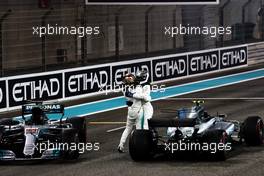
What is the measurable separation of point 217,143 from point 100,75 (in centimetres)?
1344

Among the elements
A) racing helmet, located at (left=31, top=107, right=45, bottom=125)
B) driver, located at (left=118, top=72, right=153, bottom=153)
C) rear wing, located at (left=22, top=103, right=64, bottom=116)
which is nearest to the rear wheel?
driver, located at (left=118, top=72, right=153, bottom=153)

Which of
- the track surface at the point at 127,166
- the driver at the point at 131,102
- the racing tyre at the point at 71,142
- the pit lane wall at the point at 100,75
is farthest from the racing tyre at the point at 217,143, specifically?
the pit lane wall at the point at 100,75

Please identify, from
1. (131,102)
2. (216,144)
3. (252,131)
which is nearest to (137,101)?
(131,102)

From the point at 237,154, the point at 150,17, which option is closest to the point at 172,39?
the point at 150,17

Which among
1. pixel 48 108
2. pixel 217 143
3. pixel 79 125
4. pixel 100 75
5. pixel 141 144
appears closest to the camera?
pixel 217 143

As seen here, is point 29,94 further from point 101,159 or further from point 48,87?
point 101,159

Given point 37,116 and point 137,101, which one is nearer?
point 37,116

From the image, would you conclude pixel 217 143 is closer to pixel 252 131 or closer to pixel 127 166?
pixel 127 166

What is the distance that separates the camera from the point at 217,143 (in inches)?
570

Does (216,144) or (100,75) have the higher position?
(100,75)

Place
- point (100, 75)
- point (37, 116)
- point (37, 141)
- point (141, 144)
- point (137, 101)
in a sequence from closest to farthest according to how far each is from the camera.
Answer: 1. point (141, 144)
2. point (37, 141)
3. point (37, 116)
4. point (137, 101)
5. point (100, 75)

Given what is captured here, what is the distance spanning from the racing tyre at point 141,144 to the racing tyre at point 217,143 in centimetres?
99

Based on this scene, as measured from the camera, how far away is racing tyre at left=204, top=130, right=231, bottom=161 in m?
14.5

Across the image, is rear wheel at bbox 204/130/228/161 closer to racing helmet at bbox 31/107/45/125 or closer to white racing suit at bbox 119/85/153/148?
white racing suit at bbox 119/85/153/148
